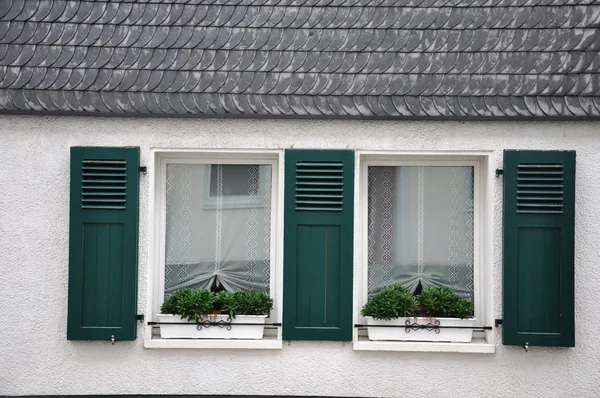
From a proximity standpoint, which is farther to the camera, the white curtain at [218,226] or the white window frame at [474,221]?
the white curtain at [218,226]

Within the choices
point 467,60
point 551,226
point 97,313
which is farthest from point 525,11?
point 97,313

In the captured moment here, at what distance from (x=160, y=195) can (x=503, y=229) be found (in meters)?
2.73

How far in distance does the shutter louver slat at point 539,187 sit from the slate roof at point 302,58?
1.41 feet

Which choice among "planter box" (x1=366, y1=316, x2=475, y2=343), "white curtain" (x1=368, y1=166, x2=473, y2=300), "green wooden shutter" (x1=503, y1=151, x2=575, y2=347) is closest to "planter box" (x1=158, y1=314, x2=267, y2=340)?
"planter box" (x1=366, y1=316, x2=475, y2=343)

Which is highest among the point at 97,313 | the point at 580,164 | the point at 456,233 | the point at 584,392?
the point at 580,164

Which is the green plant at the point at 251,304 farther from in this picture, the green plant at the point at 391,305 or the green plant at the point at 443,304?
the green plant at the point at 443,304

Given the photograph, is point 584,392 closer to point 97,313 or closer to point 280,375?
point 280,375

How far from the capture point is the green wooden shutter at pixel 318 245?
25.8ft

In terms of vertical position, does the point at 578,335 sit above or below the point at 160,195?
below

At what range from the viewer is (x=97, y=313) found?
307 inches

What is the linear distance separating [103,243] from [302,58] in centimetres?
211

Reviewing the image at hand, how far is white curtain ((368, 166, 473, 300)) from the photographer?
819cm

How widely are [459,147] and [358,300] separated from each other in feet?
4.77

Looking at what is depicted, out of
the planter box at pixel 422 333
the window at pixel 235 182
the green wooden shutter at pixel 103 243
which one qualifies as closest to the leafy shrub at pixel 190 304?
the green wooden shutter at pixel 103 243
